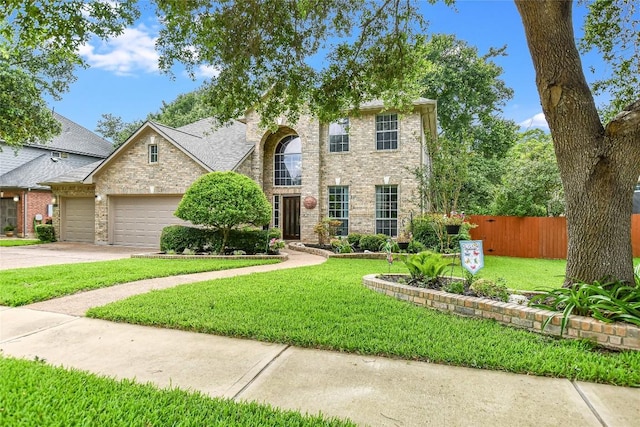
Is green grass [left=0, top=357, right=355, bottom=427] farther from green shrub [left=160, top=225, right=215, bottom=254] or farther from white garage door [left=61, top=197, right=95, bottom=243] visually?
white garage door [left=61, top=197, right=95, bottom=243]

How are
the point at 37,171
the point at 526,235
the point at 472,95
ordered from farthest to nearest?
the point at 472,95 → the point at 37,171 → the point at 526,235

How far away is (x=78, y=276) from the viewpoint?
721 centimetres

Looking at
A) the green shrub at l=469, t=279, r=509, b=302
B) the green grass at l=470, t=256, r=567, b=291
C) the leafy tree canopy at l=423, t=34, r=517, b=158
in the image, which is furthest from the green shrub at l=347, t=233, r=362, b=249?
the leafy tree canopy at l=423, t=34, r=517, b=158

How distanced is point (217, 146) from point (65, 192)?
771 cm

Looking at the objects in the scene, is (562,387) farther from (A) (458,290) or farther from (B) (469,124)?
(B) (469,124)

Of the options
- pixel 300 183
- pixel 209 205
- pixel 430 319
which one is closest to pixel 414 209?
pixel 300 183

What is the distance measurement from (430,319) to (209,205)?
330 inches

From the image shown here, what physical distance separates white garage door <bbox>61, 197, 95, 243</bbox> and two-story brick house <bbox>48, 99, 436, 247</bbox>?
0.45 metres

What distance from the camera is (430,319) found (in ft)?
14.2

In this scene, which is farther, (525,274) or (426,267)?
(525,274)

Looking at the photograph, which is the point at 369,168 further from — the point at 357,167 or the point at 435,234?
the point at 435,234

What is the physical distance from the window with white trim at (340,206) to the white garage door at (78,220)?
11.3m

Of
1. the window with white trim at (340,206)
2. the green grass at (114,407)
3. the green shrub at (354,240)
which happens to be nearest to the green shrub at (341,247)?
the green shrub at (354,240)

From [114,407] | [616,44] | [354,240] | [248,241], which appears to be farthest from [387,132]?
[114,407]
